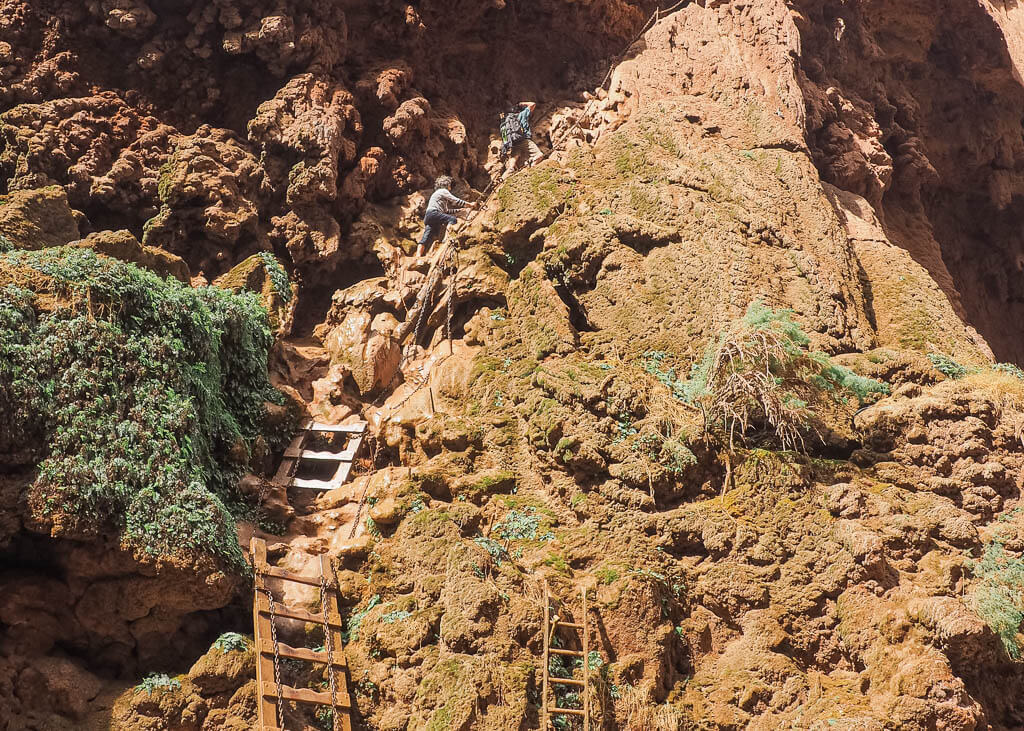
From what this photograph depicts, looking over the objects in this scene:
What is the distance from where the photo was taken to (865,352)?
35.2ft

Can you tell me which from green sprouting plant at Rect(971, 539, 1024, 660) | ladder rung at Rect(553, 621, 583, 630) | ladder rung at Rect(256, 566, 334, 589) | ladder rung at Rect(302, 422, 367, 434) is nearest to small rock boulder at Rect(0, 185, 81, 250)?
ladder rung at Rect(302, 422, 367, 434)

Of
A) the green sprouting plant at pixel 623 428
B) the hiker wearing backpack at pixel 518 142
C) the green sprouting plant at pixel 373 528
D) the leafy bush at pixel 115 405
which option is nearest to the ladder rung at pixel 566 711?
the green sprouting plant at pixel 373 528

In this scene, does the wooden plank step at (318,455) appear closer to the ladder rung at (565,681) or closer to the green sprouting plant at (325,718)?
the green sprouting plant at (325,718)

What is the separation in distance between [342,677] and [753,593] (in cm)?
410

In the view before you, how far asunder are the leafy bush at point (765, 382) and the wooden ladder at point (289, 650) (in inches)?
157

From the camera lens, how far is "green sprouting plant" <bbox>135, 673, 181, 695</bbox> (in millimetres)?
7727

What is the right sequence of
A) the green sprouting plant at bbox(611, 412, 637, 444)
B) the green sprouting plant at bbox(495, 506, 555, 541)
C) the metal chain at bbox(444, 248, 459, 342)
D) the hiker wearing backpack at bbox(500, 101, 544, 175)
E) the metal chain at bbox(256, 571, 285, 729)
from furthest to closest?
1. the hiker wearing backpack at bbox(500, 101, 544, 175)
2. the metal chain at bbox(444, 248, 459, 342)
3. the green sprouting plant at bbox(611, 412, 637, 444)
4. the green sprouting plant at bbox(495, 506, 555, 541)
5. the metal chain at bbox(256, 571, 285, 729)

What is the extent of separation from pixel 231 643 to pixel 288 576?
87 cm

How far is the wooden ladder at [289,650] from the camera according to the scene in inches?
304

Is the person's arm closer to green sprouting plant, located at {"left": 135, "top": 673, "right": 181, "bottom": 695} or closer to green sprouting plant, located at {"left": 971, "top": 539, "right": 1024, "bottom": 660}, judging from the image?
green sprouting plant, located at {"left": 135, "top": 673, "right": 181, "bottom": 695}

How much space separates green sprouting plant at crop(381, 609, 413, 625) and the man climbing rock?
21.8ft

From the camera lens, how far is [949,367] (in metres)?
10.7

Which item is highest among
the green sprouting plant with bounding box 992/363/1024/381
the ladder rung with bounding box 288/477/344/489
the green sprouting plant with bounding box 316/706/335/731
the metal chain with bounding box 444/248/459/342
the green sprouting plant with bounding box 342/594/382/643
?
the metal chain with bounding box 444/248/459/342

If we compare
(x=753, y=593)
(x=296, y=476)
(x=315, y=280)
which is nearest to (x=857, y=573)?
(x=753, y=593)
